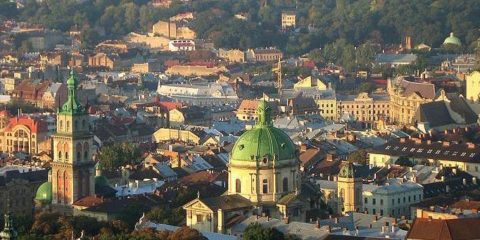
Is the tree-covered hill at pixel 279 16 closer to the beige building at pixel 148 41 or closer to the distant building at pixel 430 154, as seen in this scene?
the beige building at pixel 148 41

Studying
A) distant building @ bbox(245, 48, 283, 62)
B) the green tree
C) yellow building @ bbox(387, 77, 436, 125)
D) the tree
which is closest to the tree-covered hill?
distant building @ bbox(245, 48, 283, 62)

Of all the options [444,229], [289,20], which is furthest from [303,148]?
[289,20]

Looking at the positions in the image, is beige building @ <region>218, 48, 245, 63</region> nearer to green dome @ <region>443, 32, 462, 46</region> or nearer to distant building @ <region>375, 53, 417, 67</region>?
distant building @ <region>375, 53, 417, 67</region>

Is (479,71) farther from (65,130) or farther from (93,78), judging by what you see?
(65,130)

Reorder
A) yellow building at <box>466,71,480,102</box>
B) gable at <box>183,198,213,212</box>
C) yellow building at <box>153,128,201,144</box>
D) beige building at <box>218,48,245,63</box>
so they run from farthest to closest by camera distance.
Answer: beige building at <box>218,48,245,63</box>
yellow building at <box>466,71,480,102</box>
yellow building at <box>153,128,201,144</box>
gable at <box>183,198,213,212</box>

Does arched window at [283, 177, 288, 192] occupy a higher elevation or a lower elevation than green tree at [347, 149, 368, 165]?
lower

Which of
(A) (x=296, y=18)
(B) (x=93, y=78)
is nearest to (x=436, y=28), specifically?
(A) (x=296, y=18)

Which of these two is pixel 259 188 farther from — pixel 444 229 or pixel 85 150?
pixel 444 229
